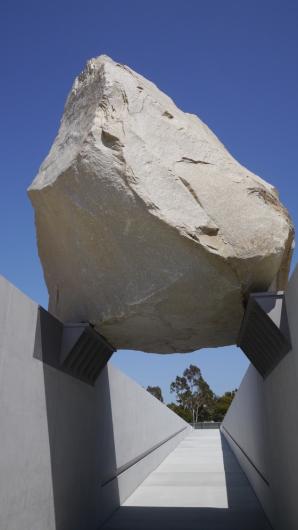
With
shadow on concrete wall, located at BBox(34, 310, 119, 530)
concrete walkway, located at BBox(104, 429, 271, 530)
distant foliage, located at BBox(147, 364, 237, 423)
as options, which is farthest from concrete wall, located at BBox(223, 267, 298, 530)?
distant foliage, located at BBox(147, 364, 237, 423)

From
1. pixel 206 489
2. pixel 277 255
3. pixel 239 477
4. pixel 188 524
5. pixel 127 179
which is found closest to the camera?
pixel 127 179

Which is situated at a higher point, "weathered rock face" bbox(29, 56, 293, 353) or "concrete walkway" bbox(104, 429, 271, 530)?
"weathered rock face" bbox(29, 56, 293, 353)

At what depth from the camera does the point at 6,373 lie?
3438 mm

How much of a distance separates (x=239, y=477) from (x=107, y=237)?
8.08m

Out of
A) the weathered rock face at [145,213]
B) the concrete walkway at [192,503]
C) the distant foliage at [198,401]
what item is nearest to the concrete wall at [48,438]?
the concrete walkway at [192,503]

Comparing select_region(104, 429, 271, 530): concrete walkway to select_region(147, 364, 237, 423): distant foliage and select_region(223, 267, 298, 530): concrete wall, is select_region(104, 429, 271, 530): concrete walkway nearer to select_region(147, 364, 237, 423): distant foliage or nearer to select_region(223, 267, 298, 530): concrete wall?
select_region(223, 267, 298, 530): concrete wall

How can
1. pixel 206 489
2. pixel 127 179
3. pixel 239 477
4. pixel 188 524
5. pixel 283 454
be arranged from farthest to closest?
pixel 239 477 → pixel 206 489 → pixel 188 524 → pixel 283 454 → pixel 127 179

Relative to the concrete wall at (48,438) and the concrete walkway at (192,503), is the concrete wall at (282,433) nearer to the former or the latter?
the concrete walkway at (192,503)

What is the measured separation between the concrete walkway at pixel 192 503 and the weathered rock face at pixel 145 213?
9.95 feet

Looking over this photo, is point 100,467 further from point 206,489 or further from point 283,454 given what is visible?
point 206,489

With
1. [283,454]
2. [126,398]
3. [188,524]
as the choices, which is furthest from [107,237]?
[126,398]

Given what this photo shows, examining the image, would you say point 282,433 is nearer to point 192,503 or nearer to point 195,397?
point 192,503

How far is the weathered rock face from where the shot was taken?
3889mm

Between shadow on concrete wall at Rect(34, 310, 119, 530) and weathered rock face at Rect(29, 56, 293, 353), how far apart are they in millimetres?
645
